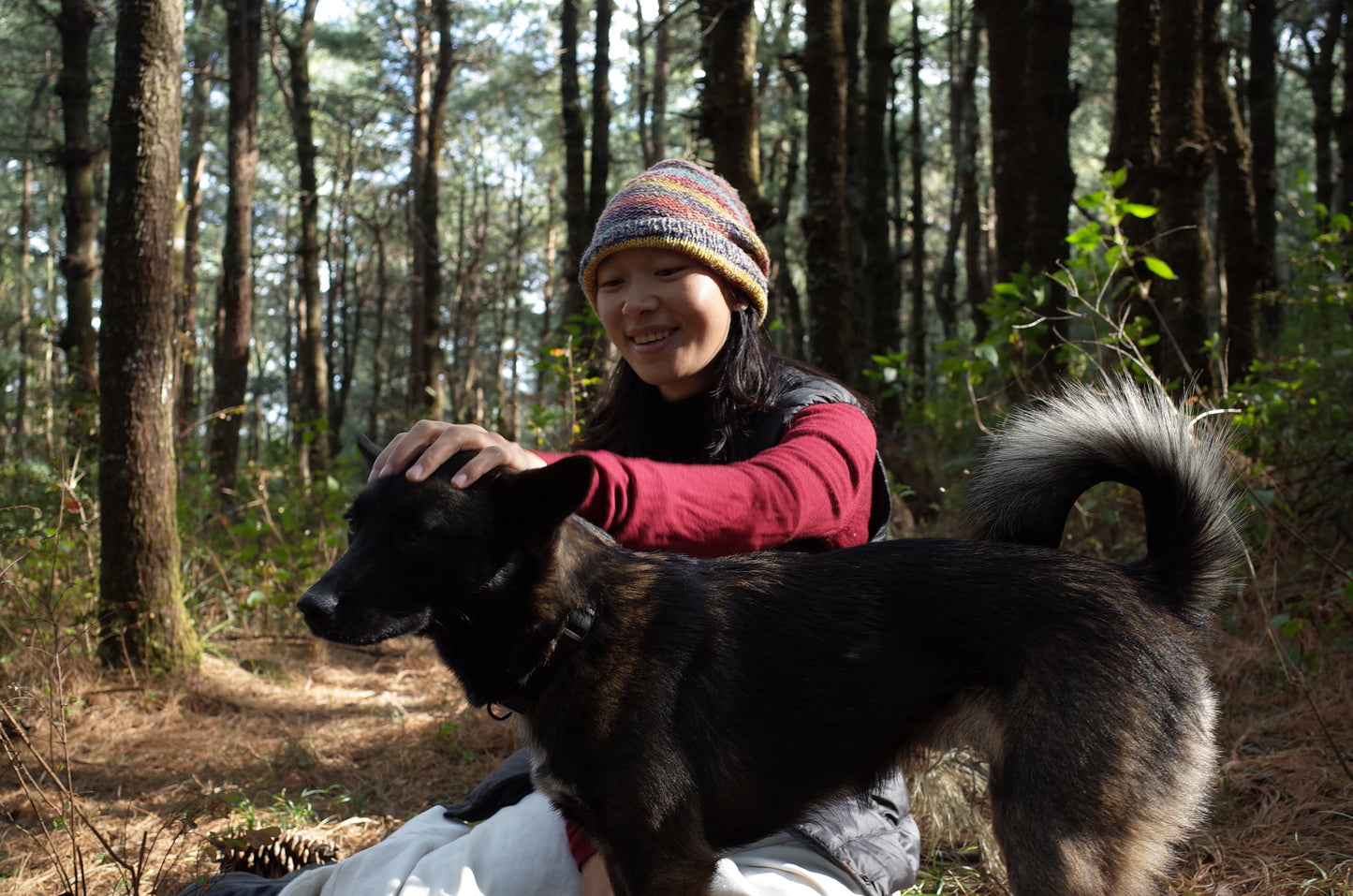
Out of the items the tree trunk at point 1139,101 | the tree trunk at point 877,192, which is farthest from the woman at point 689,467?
the tree trunk at point 877,192

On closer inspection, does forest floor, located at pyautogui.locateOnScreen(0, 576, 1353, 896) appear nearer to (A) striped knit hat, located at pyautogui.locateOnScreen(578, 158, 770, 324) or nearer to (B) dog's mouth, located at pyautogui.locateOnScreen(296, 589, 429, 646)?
(B) dog's mouth, located at pyautogui.locateOnScreen(296, 589, 429, 646)

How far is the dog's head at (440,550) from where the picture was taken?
2.06m

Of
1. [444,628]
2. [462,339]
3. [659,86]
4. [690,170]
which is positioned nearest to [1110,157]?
[690,170]

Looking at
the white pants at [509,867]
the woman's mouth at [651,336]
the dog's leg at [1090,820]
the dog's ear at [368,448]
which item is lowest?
the white pants at [509,867]

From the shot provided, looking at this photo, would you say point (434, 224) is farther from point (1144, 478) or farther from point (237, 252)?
point (1144, 478)

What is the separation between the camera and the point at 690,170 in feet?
10.1

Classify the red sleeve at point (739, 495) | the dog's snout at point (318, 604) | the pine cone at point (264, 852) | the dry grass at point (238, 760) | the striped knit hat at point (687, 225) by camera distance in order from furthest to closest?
the dry grass at point (238, 760) < the pine cone at point (264, 852) < the striped knit hat at point (687, 225) < the red sleeve at point (739, 495) < the dog's snout at point (318, 604)

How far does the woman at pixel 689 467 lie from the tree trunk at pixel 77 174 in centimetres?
938

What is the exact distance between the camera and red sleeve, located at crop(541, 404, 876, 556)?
228cm

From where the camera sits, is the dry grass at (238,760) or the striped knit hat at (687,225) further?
the dry grass at (238,760)

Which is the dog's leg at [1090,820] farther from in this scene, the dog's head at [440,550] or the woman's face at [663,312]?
the woman's face at [663,312]

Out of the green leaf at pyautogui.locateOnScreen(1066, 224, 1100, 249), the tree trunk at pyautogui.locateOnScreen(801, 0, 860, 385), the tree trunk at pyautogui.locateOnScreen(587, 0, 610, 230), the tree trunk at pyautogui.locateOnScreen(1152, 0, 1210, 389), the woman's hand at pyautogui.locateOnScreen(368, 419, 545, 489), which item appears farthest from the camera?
the tree trunk at pyautogui.locateOnScreen(587, 0, 610, 230)

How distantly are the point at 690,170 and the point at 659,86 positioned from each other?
54.5 ft

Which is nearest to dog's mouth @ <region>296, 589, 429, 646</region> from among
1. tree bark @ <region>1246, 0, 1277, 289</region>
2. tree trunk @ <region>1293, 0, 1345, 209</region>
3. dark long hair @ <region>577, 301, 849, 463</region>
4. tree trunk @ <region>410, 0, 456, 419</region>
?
dark long hair @ <region>577, 301, 849, 463</region>
